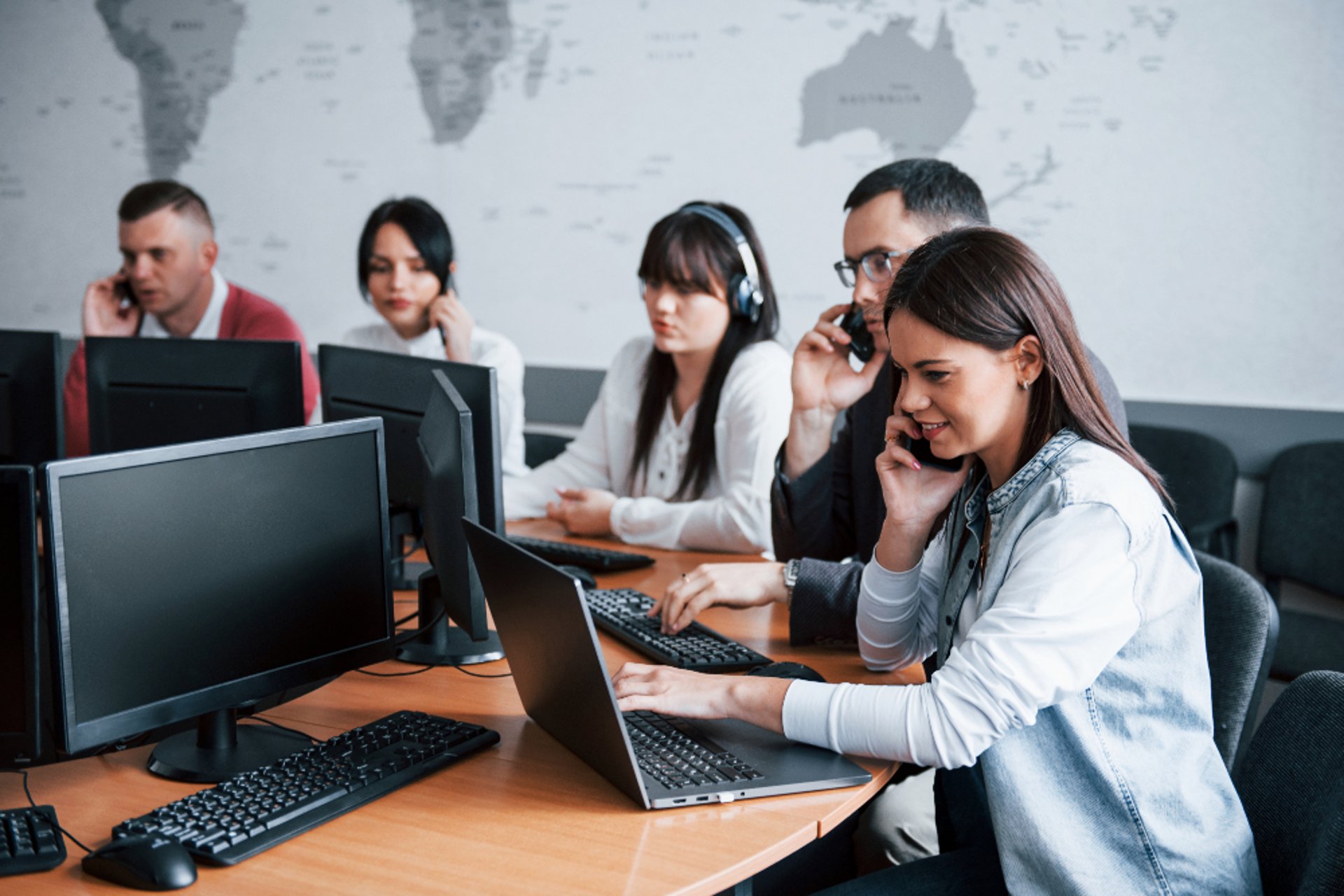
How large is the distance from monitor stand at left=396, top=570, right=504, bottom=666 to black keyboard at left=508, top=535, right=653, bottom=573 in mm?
355

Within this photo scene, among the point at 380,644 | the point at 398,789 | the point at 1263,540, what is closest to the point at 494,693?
the point at 380,644

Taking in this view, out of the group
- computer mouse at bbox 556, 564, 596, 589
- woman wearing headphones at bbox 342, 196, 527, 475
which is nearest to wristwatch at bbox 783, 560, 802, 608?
computer mouse at bbox 556, 564, 596, 589

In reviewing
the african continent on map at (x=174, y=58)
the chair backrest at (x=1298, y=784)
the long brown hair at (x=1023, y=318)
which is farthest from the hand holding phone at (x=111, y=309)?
the chair backrest at (x=1298, y=784)

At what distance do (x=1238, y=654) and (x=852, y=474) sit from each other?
76 cm

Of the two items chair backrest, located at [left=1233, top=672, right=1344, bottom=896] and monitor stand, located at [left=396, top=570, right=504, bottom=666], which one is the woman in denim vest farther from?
monitor stand, located at [left=396, top=570, right=504, bottom=666]

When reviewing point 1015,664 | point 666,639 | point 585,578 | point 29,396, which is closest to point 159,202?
point 29,396

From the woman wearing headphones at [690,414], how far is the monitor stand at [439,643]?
0.65m

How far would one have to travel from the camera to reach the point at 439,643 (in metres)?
1.63

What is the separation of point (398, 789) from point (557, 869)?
248 millimetres

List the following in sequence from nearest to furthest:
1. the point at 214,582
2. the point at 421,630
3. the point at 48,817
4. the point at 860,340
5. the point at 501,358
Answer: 1. the point at 48,817
2. the point at 214,582
3. the point at 421,630
4. the point at 860,340
5. the point at 501,358

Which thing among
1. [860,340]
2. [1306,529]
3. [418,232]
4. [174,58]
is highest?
[174,58]

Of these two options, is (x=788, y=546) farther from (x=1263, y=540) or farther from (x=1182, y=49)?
(x=1182, y=49)

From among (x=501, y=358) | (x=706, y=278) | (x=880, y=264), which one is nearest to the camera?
(x=880, y=264)

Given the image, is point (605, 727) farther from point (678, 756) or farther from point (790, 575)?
point (790, 575)
